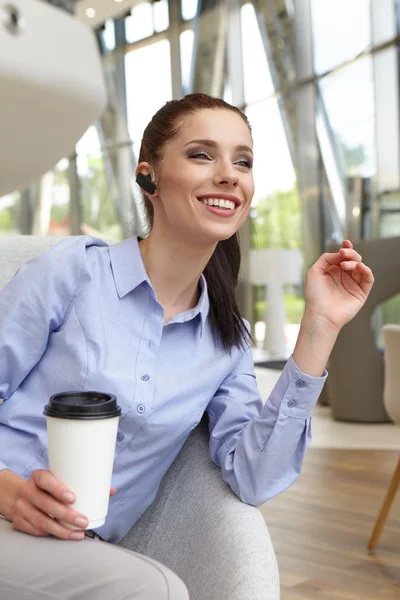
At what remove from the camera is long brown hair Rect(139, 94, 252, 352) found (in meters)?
1.49

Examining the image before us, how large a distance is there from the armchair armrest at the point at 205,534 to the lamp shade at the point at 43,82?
6460 millimetres

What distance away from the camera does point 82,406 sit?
94 cm

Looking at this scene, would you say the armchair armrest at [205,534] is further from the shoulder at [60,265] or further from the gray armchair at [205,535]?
the shoulder at [60,265]

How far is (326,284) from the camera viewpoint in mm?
1366

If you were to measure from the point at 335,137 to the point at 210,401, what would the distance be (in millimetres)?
6964

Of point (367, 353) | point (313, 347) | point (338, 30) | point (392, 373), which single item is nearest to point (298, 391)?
point (313, 347)

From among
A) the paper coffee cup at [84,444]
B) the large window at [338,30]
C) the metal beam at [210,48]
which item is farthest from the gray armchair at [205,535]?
the metal beam at [210,48]

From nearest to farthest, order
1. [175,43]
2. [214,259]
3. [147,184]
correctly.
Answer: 1. [147,184]
2. [214,259]
3. [175,43]

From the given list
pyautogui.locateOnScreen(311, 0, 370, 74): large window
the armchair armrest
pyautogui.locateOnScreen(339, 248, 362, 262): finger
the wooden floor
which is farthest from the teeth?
pyautogui.locateOnScreen(311, 0, 370, 74): large window

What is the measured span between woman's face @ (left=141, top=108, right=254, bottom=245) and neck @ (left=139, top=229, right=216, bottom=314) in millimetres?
27

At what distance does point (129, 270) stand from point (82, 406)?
52 cm

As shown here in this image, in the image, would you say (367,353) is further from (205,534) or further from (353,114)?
(205,534)

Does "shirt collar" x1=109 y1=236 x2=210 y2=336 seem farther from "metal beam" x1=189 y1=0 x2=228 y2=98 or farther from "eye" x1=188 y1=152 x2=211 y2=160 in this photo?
"metal beam" x1=189 y1=0 x2=228 y2=98

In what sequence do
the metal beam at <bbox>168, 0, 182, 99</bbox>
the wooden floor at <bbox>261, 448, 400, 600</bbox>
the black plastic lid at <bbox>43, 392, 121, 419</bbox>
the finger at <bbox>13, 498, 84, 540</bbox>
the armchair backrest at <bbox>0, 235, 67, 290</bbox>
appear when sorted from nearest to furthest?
the black plastic lid at <bbox>43, 392, 121, 419</bbox>, the finger at <bbox>13, 498, 84, 540</bbox>, the armchair backrest at <bbox>0, 235, 67, 290</bbox>, the wooden floor at <bbox>261, 448, 400, 600</bbox>, the metal beam at <bbox>168, 0, 182, 99</bbox>
